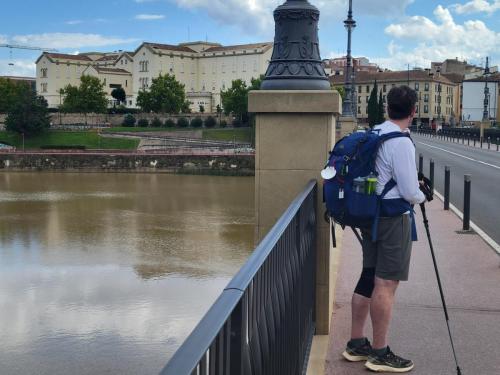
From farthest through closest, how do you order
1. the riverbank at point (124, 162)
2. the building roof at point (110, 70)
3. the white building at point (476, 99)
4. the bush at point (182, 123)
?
the building roof at point (110, 70) → the white building at point (476, 99) → the bush at point (182, 123) → the riverbank at point (124, 162)

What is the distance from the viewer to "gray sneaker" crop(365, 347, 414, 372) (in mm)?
4434

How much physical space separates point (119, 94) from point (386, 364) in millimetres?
128806

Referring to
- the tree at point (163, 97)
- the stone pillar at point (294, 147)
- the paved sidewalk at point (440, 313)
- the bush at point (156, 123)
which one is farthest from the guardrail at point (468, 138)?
the stone pillar at point (294, 147)

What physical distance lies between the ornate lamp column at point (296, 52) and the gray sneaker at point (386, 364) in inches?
88.2

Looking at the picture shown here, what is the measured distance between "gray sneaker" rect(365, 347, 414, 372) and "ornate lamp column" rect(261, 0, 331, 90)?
2239mm

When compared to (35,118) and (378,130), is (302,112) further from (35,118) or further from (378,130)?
(35,118)

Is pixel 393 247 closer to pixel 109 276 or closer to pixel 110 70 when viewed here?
pixel 109 276

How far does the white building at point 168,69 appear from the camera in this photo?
131 m

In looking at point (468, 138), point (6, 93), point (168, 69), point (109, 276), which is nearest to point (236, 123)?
point (168, 69)

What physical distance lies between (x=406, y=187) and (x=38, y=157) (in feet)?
198

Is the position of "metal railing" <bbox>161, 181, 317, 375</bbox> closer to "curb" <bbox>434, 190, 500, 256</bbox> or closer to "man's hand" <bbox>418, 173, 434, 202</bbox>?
"man's hand" <bbox>418, 173, 434, 202</bbox>

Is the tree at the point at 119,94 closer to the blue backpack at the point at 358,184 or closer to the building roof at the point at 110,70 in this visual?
the building roof at the point at 110,70

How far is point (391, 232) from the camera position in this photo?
4148 mm

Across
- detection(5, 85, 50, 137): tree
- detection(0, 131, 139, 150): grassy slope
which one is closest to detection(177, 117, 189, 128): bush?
detection(0, 131, 139, 150): grassy slope
